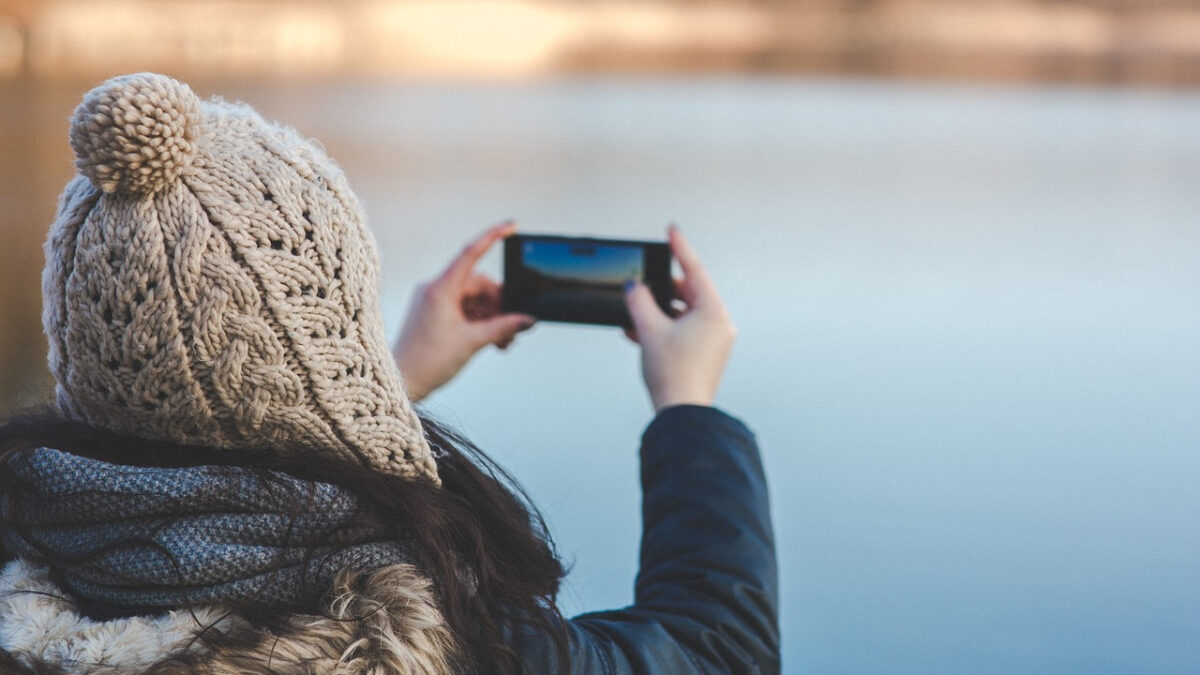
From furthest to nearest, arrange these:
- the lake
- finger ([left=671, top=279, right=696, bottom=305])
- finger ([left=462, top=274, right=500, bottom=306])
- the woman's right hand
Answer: the lake < finger ([left=462, top=274, right=500, bottom=306]) < finger ([left=671, top=279, right=696, bottom=305]) < the woman's right hand

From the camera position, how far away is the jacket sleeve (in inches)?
30.4

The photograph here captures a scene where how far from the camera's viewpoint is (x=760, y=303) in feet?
12.0

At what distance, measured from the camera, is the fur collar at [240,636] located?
638mm

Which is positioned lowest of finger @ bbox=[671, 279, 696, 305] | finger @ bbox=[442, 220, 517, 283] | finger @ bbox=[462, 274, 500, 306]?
finger @ bbox=[462, 274, 500, 306]

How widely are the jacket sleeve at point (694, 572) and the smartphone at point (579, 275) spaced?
239 mm

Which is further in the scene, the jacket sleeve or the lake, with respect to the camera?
the lake

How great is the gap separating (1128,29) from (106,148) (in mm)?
13675

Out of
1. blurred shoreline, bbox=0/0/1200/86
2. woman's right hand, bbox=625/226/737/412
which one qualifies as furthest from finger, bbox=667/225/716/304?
blurred shoreline, bbox=0/0/1200/86

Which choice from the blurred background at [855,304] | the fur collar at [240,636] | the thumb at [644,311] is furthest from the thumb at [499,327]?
the fur collar at [240,636]

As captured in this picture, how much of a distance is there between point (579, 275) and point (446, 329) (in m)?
0.13

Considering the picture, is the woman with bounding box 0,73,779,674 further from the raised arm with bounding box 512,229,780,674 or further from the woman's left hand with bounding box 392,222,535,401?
the woman's left hand with bounding box 392,222,535,401

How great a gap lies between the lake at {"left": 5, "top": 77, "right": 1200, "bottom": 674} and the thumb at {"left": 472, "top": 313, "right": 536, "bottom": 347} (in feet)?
0.30

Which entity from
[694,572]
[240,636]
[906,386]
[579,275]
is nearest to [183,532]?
[240,636]

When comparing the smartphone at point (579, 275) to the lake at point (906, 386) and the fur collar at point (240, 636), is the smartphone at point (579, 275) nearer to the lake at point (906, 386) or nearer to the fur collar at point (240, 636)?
the lake at point (906, 386)
